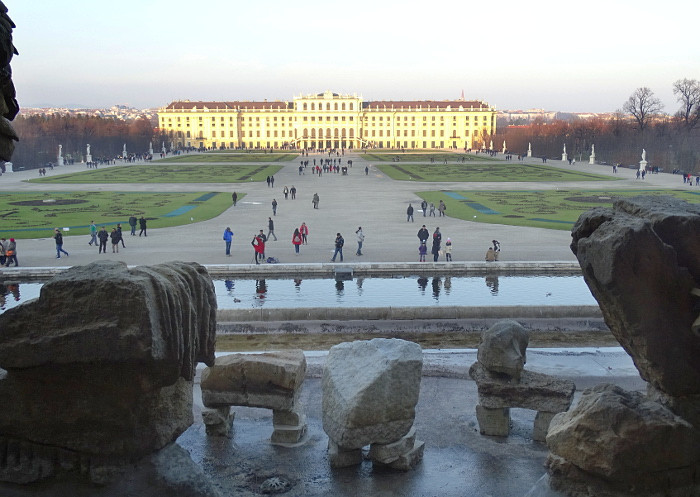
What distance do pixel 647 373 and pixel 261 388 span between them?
4.50 meters

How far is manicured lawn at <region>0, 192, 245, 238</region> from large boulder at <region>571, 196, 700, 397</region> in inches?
1051

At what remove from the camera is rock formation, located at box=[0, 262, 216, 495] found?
5.63 meters

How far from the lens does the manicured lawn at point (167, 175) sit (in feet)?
190

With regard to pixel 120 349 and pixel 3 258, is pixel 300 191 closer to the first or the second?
pixel 3 258

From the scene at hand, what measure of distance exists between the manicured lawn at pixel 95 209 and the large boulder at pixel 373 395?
23.8 m

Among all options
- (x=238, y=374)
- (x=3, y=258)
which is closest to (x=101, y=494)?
(x=238, y=374)

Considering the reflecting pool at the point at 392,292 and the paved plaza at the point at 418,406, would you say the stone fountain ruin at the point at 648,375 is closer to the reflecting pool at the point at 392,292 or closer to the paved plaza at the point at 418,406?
the paved plaza at the point at 418,406

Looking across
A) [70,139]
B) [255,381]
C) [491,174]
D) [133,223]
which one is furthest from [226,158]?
[255,381]

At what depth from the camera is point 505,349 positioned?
8.97 m

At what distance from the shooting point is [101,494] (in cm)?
598

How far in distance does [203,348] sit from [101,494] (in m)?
1.48

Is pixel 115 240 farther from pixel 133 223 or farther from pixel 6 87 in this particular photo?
pixel 6 87

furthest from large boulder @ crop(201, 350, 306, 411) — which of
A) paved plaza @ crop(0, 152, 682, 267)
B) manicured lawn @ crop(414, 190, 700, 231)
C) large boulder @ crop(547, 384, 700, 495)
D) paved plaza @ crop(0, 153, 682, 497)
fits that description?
manicured lawn @ crop(414, 190, 700, 231)

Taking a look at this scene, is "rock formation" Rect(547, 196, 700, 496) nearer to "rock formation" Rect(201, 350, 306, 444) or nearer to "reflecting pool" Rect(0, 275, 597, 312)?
"rock formation" Rect(201, 350, 306, 444)
